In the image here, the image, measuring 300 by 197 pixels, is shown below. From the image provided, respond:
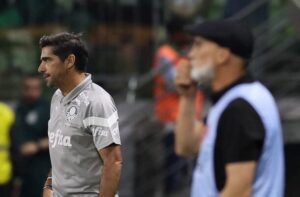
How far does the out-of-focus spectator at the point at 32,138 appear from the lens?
39.4 feet

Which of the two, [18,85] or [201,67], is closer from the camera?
[201,67]

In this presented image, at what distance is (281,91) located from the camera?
11398 millimetres

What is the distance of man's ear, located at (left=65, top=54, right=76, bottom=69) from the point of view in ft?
20.6

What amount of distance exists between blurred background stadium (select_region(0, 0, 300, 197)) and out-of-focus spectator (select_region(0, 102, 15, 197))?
144 centimetres

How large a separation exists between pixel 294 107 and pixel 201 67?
5960 millimetres

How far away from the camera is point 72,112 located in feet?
20.4

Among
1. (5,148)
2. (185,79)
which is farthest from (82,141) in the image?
(5,148)

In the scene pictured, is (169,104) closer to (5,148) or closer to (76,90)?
(5,148)

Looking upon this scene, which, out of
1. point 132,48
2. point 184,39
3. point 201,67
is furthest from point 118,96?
point 201,67

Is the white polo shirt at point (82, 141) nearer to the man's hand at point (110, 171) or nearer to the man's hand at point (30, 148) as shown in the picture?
the man's hand at point (110, 171)

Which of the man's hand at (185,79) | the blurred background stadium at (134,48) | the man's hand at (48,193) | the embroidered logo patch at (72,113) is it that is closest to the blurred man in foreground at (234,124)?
the man's hand at (185,79)

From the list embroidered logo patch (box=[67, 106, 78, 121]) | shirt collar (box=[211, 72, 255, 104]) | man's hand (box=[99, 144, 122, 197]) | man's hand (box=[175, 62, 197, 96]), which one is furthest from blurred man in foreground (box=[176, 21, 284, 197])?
embroidered logo patch (box=[67, 106, 78, 121])

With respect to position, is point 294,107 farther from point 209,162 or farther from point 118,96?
point 209,162

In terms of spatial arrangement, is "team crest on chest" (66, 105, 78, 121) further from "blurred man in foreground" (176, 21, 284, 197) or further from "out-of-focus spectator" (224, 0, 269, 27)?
"out-of-focus spectator" (224, 0, 269, 27)
